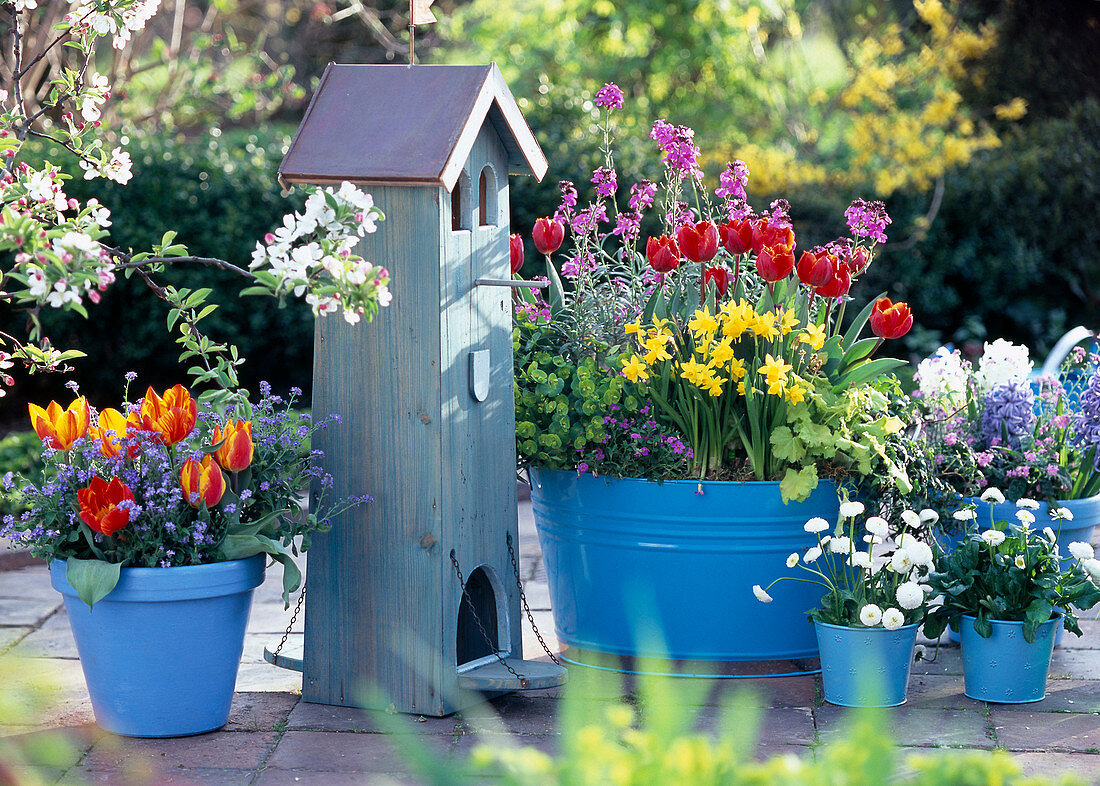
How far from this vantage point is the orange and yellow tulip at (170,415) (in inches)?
104

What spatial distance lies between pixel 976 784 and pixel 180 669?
1.86 m

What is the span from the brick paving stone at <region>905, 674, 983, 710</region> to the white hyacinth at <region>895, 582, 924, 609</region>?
0.30 meters

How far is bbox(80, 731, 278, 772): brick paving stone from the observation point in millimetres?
2533

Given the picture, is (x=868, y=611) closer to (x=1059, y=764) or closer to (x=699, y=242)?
(x=1059, y=764)

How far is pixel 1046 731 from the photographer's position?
2.72m

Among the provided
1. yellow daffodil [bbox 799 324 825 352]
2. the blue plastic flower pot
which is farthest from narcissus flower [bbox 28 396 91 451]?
the blue plastic flower pot

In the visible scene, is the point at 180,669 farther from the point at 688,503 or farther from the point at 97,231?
the point at 688,503

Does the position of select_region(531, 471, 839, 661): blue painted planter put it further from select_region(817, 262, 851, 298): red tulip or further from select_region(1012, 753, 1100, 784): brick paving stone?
select_region(1012, 753, 1100, 784): brick paving stone

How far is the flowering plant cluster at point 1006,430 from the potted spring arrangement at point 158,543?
1.59 metres

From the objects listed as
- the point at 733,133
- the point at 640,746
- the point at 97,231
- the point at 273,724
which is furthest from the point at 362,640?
the point at 733,133

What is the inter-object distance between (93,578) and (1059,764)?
2011mm

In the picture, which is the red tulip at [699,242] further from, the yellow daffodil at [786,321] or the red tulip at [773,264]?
the yellow daffodil at [786,321]

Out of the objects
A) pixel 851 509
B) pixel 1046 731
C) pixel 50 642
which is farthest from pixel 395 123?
pixel 1046 731

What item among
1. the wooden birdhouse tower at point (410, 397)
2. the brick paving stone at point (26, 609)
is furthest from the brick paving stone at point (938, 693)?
the brick paving stone at point (26, 609)
